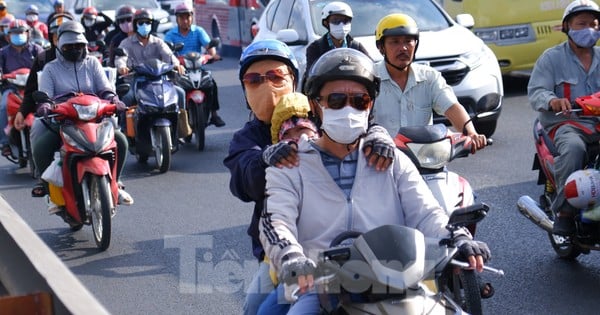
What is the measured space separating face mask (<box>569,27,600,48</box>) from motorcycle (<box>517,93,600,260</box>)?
1.47 feet

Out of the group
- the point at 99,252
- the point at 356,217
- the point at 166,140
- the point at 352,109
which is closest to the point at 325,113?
the point at 352,109

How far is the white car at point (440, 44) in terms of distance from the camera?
44.6 ft

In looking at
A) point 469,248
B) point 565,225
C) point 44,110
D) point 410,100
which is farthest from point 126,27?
point 469,248

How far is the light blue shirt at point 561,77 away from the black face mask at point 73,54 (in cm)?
399

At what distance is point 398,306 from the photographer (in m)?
3.86

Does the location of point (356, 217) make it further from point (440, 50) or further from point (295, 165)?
point (440, 50)

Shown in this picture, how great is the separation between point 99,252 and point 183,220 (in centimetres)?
122

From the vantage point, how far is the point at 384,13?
14.2 meters

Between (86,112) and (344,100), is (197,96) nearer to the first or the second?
(86,112)

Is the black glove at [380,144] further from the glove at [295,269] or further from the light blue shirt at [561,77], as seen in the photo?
the light blue shirt at [561,77]

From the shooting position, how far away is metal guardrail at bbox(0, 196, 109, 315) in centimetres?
405

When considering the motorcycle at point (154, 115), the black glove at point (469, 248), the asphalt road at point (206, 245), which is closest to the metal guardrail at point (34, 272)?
the black glove at point (469, 248)

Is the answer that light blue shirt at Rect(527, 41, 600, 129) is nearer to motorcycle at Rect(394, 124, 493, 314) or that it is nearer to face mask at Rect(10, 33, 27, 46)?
motorcycle at Rect(394, 124, 493, 314)

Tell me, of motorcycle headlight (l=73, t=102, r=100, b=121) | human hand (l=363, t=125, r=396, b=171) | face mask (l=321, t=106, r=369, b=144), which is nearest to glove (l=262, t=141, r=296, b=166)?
face mask (l=321, t=106, r=369, b=144)
